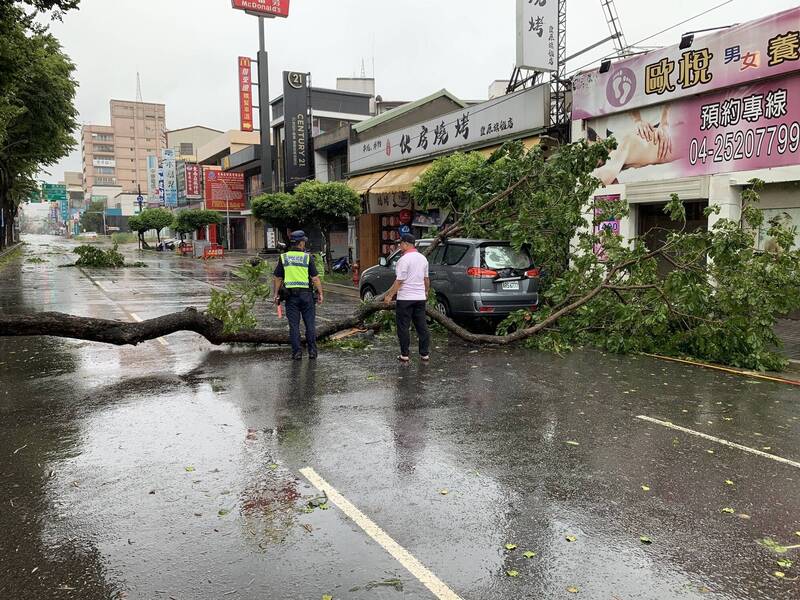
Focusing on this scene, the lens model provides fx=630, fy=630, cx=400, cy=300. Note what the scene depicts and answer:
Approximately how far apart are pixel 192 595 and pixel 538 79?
18629 millimetres

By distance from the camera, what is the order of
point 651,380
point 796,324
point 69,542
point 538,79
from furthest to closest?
point 538,79 → point 796,324 → point 651,380 → point 69,542

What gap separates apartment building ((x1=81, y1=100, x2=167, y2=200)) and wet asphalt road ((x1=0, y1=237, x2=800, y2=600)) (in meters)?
151

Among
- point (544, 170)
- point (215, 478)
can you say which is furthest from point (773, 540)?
point (544, 170)

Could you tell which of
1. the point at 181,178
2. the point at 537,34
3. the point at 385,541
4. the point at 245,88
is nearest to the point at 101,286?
the point at 537,34

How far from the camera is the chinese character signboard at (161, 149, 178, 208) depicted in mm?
71250

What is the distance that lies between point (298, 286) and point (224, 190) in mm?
47017

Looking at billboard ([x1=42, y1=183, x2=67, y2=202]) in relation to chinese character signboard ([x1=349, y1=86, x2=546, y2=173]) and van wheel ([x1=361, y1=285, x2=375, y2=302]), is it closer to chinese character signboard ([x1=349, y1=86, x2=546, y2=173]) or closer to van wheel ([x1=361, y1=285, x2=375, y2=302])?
chinese character signboard ([x1=349, y1=86, x2=546, y2=173])

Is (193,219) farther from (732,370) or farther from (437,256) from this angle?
(732,370)

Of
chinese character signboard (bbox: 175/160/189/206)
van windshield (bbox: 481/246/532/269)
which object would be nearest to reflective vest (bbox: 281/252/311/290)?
van windshield (bbox: 481/246/532/269)

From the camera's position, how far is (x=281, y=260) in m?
9.03

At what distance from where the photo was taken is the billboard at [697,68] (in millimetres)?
12250

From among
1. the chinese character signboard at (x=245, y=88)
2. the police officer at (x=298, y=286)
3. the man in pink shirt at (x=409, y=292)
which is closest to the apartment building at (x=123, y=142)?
the chinese character signboard at (x=245, y=88)

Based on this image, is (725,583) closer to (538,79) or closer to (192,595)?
(192,595)

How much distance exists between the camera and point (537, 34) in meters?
16.6
